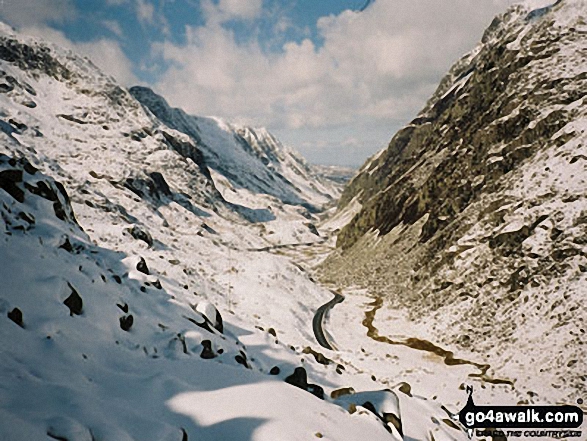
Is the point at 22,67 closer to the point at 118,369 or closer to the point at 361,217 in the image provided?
the point at 361,217

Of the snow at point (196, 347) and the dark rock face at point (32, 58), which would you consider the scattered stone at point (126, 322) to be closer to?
the snow at point (196, 347)

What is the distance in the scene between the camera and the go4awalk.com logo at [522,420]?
21805mm

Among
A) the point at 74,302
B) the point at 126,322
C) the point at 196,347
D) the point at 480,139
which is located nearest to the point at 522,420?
the point at 196,347

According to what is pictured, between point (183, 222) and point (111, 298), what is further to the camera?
point (183, 222)

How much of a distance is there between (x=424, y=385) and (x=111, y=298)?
1123 inches

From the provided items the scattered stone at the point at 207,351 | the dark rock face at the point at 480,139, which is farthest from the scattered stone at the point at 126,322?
the dark rock face at the point at 480,139

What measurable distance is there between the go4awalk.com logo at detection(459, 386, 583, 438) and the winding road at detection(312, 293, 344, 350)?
16.3 metres

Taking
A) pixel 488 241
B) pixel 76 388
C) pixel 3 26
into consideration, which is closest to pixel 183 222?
pixel 488 241

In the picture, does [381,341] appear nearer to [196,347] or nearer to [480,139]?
[196,347]

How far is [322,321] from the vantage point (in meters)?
47.9

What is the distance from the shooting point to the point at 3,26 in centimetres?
13575

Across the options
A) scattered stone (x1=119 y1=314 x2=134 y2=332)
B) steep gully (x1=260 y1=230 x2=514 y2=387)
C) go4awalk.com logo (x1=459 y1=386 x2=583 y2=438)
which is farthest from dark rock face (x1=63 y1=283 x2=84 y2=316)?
steep gully (x1=260 y1=230 x2=514 y2=387)

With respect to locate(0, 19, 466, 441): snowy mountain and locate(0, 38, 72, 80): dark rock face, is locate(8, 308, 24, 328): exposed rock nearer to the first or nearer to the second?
locate(0, 19, 466, 441): snowy mountain

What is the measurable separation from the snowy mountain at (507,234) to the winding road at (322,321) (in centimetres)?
775
